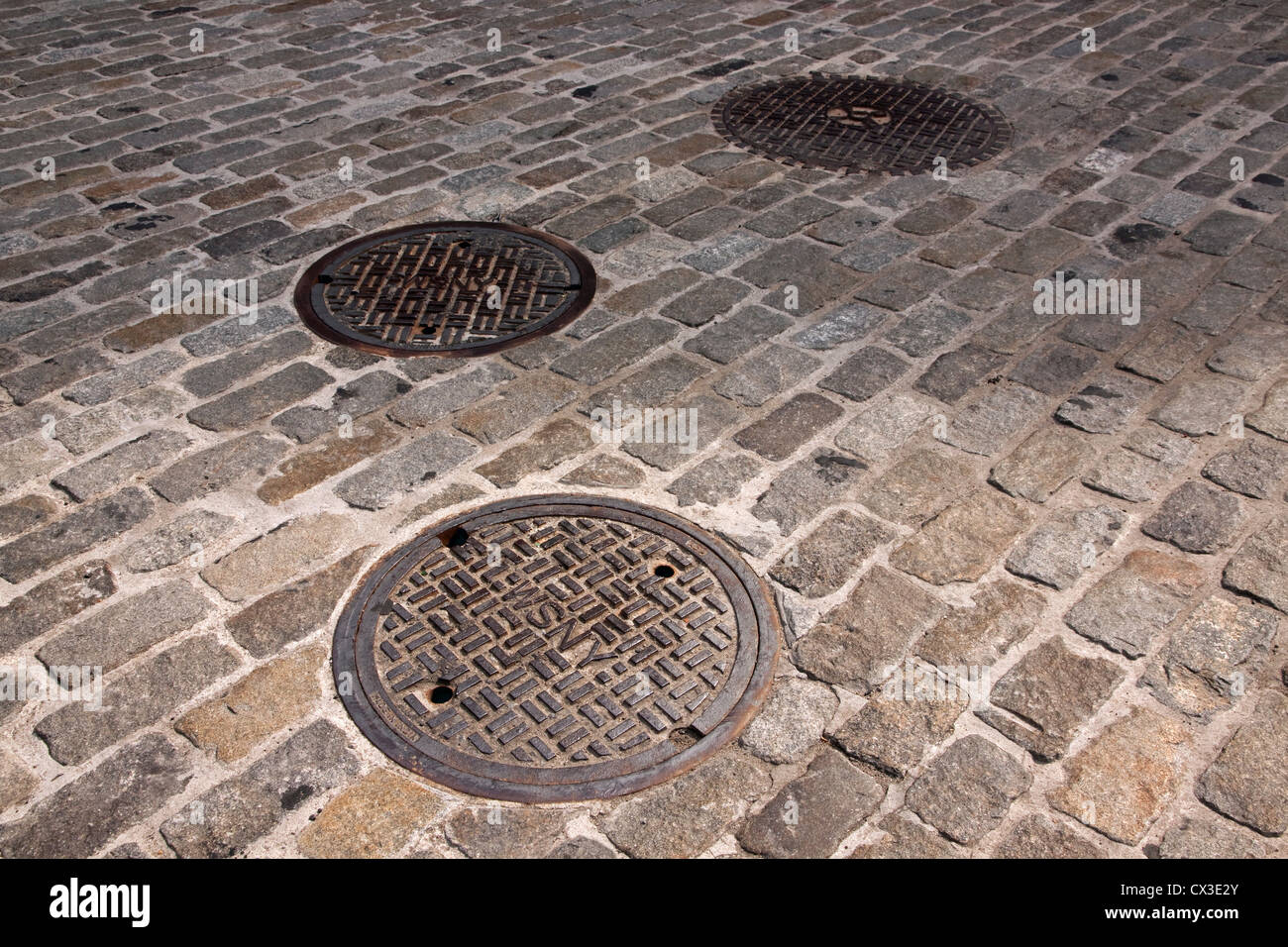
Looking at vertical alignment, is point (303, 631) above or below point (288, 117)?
below

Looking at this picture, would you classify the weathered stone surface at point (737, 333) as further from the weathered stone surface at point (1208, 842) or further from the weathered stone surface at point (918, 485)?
the weathered stone surface at point (1208, 842)

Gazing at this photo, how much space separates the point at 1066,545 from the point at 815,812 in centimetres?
133

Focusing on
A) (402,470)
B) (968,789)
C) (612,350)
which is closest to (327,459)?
(402,470)

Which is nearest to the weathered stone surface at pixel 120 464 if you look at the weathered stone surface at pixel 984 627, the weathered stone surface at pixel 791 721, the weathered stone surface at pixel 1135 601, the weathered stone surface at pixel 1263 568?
the weathered stone surface at pixel 791 721

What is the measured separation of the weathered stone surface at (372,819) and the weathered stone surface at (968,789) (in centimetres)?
123

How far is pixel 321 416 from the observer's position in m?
4.07

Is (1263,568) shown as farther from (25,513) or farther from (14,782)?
(25,513)

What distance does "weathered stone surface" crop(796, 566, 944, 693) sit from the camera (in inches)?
121

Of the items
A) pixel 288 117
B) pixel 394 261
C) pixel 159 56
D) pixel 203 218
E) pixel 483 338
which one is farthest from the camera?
pixel 159 56

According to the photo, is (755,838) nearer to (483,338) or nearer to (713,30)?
(483,338)

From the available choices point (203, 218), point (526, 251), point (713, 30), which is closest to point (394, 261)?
point (526, 251)

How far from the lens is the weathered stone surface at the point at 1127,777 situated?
8.79 feet

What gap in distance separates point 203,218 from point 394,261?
3.69ft

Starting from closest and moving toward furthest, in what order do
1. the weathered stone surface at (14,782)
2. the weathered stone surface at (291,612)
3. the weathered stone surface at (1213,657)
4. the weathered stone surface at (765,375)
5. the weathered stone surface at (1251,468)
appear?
the weathered stone surface at (14,782) < the weathered stone surface at (1213,657) < the weathered stone surface at (291,612) < the weathered stone surface at (1251,468) < the weathered stone surface at (765,375)
